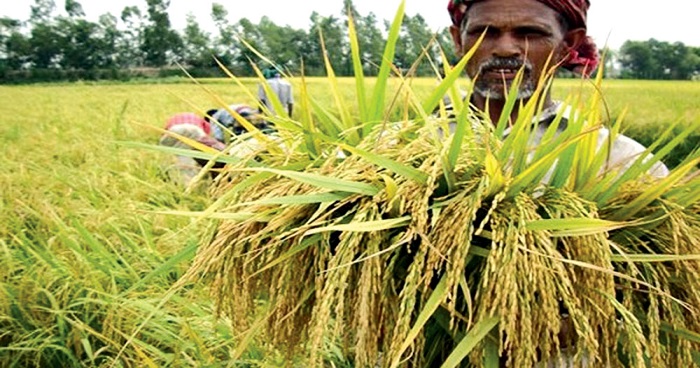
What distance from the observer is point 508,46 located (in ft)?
5.59

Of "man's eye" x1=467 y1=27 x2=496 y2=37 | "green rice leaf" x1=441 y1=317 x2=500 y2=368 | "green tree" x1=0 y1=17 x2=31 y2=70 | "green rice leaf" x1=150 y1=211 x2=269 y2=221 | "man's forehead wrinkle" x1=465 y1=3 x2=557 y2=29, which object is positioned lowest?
"green tree" x1=0 y1=17 x2=31 y2=70

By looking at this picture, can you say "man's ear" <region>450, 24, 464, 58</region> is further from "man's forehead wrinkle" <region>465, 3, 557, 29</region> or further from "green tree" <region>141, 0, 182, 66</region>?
"green tree" <region>141, 0, 182, 66</region>

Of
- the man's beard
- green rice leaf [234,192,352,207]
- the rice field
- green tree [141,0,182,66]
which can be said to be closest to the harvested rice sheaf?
green rice leaf [234,192,352,207]

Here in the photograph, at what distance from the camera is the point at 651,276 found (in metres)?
0.94

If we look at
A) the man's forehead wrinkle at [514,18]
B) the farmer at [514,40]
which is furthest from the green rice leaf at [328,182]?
the man's forehead wrinkle at [514,18]

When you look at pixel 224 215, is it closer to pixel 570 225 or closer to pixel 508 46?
pixel 570 225

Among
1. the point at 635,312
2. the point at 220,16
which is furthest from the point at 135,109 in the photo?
the point at 220,16

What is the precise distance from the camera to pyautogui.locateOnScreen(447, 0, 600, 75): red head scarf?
1.74 m

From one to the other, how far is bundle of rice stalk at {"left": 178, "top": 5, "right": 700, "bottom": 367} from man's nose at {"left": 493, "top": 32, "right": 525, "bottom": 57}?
668 mm

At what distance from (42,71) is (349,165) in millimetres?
46287

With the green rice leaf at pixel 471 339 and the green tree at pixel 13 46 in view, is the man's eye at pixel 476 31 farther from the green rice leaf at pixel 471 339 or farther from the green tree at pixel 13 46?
the green tree at pixel 13 46

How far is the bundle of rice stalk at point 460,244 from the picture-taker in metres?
0.84

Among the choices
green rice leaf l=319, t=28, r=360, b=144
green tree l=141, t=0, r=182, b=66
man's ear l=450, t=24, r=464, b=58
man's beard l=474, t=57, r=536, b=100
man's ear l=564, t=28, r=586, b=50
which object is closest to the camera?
green rice leaf l=319, t=28, r=360, b=144

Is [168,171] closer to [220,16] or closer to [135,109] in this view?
[135,109]
